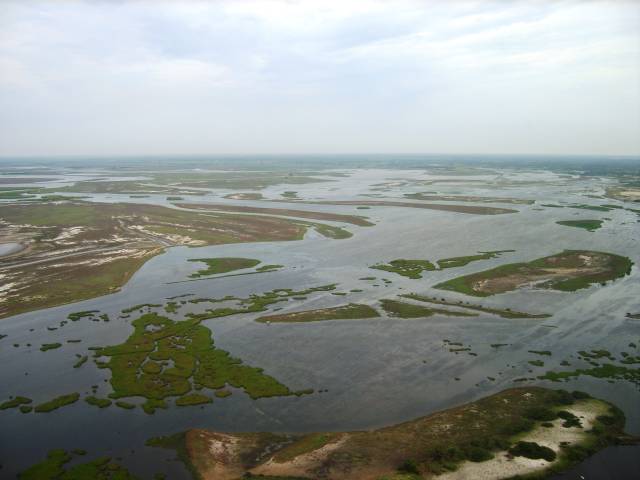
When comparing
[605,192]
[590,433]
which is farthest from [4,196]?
[605,192]

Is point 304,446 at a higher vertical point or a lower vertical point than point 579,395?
lower

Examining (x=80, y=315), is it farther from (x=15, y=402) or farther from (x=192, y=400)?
(x=192, y=400)

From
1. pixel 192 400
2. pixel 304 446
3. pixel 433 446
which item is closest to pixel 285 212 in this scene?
pixel 192 400

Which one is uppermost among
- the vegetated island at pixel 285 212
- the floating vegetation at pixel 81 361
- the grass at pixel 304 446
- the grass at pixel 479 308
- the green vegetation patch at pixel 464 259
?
the vegetated island at pixel 285 212

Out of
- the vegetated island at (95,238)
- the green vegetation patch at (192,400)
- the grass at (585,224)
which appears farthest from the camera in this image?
the grass at (585,224)

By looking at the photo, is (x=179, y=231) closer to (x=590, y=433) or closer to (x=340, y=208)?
(x=340, y=208)

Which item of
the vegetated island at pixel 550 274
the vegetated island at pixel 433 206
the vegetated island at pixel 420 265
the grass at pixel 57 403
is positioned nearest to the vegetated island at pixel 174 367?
the grass at pixel 57 403

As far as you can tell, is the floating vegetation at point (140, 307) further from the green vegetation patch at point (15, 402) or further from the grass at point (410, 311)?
the grass at point (410, 311)
